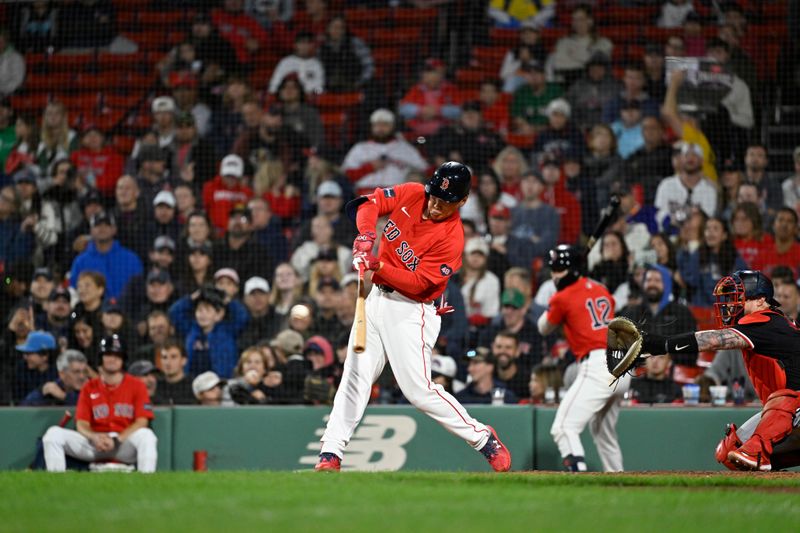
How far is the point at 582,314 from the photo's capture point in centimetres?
914

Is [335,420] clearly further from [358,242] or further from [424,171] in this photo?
[424,171]

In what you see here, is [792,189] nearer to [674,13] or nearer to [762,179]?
[762,179]

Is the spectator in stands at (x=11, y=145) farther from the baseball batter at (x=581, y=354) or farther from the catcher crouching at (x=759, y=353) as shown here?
the catcher crouching at (x=759, y=353)

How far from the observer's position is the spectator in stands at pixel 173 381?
1067 cm

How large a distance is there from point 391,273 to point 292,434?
12.2 ft

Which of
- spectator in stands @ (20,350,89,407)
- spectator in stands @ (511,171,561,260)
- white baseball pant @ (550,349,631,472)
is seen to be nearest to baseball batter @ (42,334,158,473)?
spectator in stands @ (20,350,89,407)

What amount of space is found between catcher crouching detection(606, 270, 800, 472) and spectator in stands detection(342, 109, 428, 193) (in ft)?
21.1

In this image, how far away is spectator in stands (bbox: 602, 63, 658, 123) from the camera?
13250 mm

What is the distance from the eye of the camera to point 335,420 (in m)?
6.84

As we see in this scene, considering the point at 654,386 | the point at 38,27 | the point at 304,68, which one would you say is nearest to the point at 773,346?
the point at 654,386

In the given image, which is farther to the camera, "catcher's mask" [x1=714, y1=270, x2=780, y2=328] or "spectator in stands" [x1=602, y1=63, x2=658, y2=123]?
"spectator in stands" [x1=602, y1=63, x2=658, y2=123]

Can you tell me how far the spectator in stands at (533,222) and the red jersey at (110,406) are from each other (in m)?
4.35

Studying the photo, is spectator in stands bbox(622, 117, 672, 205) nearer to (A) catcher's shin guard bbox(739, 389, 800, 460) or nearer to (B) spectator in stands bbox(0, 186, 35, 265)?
(A) catcher's shin guard bbox(739, 389, 800, 460)

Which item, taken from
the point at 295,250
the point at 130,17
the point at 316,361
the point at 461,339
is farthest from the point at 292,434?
the point at 130,17
